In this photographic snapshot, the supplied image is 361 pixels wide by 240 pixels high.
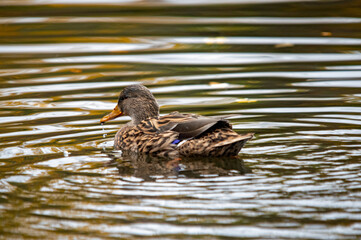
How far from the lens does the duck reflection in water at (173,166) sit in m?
6.55

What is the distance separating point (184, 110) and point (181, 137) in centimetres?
224

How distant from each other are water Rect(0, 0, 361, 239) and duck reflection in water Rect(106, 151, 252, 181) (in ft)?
0.07

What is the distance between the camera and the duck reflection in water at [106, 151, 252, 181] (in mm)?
6551

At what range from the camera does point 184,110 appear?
9570 millimetres

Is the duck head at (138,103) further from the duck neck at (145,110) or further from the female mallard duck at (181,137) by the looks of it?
the female mallard duck at (181,137)

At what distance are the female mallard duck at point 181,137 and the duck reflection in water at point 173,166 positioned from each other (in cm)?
10

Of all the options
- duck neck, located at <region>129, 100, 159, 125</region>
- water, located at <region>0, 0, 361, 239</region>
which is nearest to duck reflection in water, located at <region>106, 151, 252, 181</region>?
water, located at <region>0, 0, 361, 239</region>

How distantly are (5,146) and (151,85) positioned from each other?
368 centimetres

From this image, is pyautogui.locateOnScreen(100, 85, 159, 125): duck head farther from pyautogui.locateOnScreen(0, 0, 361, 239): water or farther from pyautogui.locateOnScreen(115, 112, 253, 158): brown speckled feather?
pyautogui.locateOnScreen(115, 112, 253, 158): brown speckled feather

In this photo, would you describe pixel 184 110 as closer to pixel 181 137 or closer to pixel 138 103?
pixel 138 103

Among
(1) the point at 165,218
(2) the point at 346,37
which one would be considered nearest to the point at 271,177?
(1) the point at 165,218

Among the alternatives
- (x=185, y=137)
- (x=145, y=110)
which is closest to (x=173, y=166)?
(x=185, y=137)

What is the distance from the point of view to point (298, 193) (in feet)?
18.5

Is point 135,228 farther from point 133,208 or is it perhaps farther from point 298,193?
point 298,193
